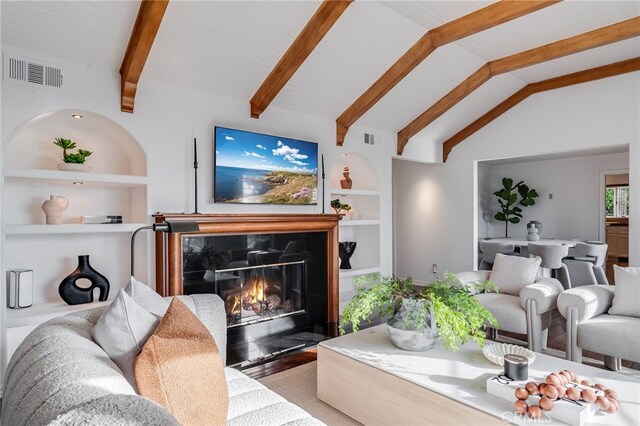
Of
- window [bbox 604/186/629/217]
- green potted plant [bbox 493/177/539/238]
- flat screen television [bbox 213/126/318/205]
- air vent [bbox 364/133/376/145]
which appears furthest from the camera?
window [bbox 604/186/629/217]

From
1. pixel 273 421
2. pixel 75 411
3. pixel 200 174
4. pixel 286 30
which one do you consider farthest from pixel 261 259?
pixel 75 411

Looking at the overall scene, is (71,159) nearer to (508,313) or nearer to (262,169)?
(262,169)

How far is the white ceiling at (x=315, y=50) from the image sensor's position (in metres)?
2.83

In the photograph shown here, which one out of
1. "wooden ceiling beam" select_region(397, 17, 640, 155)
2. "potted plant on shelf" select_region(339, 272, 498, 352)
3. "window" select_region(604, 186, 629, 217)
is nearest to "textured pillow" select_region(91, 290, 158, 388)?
"potted plant on shelf" select_region(339, 272, 498, 352)

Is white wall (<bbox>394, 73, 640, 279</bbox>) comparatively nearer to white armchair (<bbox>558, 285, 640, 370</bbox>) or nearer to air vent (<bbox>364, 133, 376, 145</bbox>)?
air vent (<bbox>364, 133, 376, 145</bbox>)

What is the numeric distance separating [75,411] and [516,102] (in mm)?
5967

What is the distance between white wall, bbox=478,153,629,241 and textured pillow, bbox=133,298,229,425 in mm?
7374

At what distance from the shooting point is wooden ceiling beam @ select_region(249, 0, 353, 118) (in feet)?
10.3

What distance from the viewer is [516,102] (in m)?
5.41

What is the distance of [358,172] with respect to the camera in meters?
5.52

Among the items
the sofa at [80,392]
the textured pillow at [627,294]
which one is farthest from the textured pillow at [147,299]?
the textured pillow at [627,294]

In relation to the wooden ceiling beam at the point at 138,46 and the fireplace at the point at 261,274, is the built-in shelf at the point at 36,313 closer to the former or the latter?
the fireplace at the point at 261,274

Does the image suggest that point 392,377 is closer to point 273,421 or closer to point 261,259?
point 273,421
